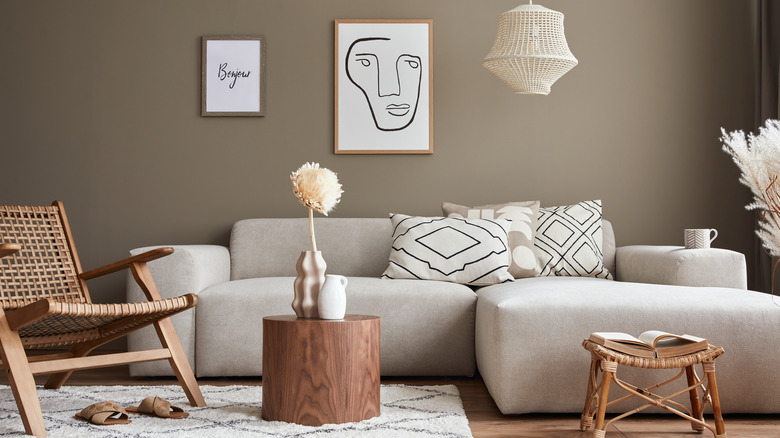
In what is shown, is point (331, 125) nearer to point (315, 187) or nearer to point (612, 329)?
point (315, 187)

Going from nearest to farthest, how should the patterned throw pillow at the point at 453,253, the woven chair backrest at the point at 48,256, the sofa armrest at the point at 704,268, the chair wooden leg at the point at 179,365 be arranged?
the chair wooden leg at the point at 179,365
the woven chair backrest at the point at 48,256
the sofa armrest at the point at 704,268
the patterned throw pillow at the point at 453,253

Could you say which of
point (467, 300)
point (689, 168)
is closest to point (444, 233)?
point (467, 300)

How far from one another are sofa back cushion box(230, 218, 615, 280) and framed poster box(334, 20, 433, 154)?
51 cm

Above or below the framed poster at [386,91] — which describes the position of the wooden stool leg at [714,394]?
below

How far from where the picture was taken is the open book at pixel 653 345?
197cm

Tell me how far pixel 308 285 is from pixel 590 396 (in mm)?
931

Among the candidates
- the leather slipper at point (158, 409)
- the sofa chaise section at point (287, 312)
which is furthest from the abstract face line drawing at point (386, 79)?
the leather slipper at point (158, 409)

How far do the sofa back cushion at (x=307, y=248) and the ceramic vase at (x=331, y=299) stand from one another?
136 cm

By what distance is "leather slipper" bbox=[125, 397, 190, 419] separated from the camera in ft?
7.34

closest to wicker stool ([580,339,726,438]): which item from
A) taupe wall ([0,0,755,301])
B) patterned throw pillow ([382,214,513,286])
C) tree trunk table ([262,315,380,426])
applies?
tree trunk table ([262,315,380,426])

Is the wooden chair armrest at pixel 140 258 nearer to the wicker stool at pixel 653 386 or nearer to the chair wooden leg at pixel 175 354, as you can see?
the chair wooden leg at pixel 175 354

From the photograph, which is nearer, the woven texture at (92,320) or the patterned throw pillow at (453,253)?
the woven texture at (92,320)

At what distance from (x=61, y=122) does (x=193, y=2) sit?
0.99 metres

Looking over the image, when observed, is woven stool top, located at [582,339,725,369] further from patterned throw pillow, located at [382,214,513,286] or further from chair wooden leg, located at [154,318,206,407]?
chair wooden leg, located at [154,318,206,407]
